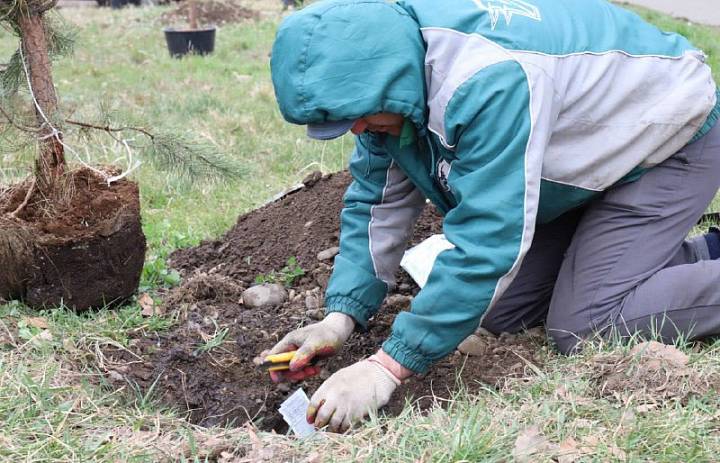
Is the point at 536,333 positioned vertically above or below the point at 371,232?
below

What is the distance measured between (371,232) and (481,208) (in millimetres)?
654

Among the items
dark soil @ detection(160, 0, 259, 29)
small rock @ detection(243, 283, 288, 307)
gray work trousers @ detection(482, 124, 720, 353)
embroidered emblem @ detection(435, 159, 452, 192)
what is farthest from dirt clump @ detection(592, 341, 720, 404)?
dark soil @ detection(160, 0, 259, 29)

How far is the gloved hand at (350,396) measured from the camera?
6.77 feet

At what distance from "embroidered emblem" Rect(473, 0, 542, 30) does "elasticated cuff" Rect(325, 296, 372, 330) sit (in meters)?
0.91

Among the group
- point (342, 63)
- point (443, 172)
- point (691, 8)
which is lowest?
point (691, 8)

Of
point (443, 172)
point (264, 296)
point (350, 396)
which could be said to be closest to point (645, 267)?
point (443, 172)

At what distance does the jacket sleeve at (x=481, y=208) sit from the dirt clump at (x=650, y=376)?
405mm

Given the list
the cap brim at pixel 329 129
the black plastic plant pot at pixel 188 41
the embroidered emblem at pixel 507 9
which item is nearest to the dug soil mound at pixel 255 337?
the cap brim at pixel 329 129

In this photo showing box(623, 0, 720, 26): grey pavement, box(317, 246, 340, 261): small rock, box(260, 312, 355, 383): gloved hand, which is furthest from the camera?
box(623, 0, 720, 26): grey pavement

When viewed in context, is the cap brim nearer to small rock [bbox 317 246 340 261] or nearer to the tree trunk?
the tree trunk

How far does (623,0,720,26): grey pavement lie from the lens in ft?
30.7

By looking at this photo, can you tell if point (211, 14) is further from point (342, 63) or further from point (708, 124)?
Answer: point (342, 63)

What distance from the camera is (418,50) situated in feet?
6.56

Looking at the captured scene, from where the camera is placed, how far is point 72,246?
273 centimetres
